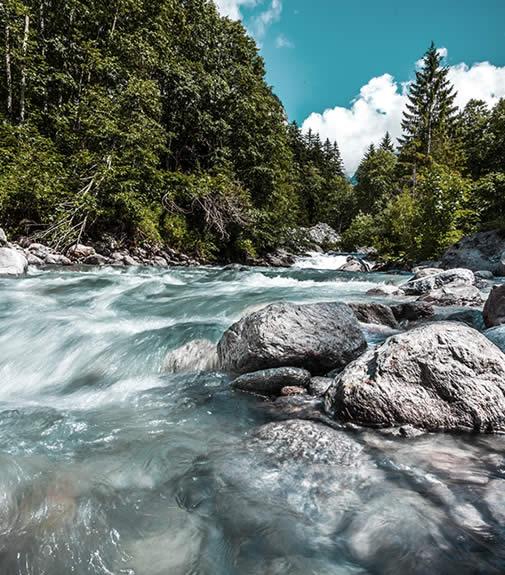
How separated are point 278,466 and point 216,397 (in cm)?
120

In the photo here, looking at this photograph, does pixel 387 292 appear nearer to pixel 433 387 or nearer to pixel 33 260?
pixel 433 387

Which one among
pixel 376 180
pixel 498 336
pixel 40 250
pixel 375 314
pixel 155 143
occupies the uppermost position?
pixel 376 180

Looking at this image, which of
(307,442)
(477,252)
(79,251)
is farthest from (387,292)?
(79,251)

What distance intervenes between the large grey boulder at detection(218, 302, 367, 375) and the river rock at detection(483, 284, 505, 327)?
1979 millimetres

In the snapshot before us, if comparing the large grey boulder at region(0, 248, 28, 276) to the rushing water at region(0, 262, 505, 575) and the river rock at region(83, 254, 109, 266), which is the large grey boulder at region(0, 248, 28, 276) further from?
the rushing water at region(0, 262, 505, 575)

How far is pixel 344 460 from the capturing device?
6.38ft

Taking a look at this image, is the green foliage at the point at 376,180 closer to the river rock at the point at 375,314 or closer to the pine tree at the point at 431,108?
the pine tree at the point at 431,108

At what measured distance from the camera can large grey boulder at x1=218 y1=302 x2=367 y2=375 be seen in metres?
3.29

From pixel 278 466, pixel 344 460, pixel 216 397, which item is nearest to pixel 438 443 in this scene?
pixel 344 460

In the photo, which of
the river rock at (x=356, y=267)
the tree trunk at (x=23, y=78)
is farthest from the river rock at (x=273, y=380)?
the tree trunk at (x=23, y=78)

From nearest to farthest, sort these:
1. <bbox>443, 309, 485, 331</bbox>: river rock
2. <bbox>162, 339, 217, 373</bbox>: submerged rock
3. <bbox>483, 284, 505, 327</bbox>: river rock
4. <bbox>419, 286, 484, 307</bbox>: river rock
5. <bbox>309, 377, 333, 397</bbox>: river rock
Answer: <bbox>309, 377, 333, 397</bbox>: river rock < <bbox>162, 339, 217, 373</bbox>: submerged rock < <bbox>483, 284, 505, 327</bbox>: river rock < <bbox>443, 309, 485, 331</bbox>: river rock < <bbox>419, 286, 484, 307</bbox>: river rock

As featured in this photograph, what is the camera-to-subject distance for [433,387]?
2.31m

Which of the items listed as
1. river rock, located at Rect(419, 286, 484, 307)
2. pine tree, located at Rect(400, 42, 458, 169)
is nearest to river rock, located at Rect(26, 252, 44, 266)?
river rock, located at Rect(419, 286, 484, 307)

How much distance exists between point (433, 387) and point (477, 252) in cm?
1243
